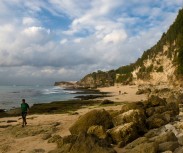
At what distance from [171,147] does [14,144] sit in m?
8.79

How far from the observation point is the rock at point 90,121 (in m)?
18.0

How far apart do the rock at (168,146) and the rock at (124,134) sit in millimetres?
2431

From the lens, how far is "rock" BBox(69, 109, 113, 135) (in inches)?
709

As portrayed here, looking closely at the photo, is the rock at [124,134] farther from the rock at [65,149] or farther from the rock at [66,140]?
the rock at [65,149]

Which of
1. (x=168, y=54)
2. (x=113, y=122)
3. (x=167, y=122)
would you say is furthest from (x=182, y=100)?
(x=168, y=54)

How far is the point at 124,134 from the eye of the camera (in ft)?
51.9

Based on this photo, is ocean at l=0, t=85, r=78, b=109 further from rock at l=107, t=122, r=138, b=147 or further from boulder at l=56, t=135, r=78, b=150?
rock at l=107, t=122, r=138, b=147

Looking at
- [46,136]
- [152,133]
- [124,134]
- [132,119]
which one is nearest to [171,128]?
[152,133]

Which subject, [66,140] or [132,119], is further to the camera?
[132,119]

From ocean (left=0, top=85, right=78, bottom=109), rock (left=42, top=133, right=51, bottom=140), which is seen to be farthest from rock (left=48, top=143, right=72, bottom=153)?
ocean (left=0, top=85, right=78, bottom=109)

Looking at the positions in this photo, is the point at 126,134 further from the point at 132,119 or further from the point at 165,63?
the point at 165,63

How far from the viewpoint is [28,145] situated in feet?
55.3

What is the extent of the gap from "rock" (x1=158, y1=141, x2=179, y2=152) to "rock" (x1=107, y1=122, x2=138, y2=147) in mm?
2431

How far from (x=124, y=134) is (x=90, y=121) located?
290cm
